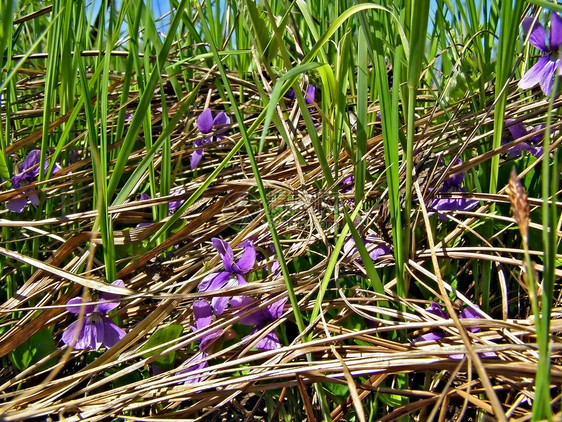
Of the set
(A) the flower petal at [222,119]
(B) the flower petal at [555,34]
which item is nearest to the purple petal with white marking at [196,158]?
(A) the flower petal at [222,119]

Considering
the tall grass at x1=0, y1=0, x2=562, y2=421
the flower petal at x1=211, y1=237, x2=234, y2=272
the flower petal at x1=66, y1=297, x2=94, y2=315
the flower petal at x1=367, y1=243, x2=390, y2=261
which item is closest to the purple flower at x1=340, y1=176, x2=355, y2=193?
the tall grass at x1=0, y1=0, x2=562, y2=421

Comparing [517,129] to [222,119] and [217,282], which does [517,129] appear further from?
[222,119]

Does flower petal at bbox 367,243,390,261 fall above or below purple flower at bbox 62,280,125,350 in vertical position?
above

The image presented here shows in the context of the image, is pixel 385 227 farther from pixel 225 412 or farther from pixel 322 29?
pixel 322 29

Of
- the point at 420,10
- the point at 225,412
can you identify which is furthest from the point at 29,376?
the point at 420,10

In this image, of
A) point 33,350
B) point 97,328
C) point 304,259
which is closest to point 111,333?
point 97,328

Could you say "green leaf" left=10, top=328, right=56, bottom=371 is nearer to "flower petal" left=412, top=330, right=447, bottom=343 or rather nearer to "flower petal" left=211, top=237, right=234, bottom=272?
"flower petal" left=211, top=237, right=234, bottom=272

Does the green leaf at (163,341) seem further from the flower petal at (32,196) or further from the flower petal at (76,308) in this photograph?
the flower petal at (32,196)
